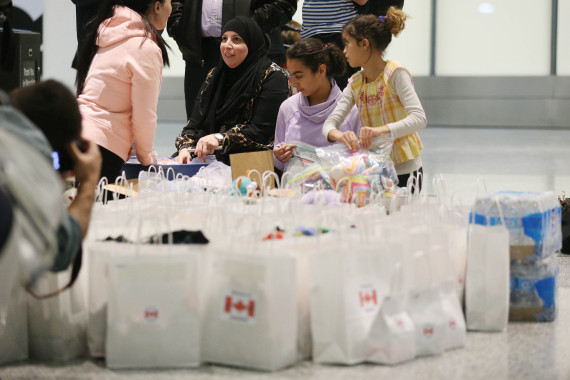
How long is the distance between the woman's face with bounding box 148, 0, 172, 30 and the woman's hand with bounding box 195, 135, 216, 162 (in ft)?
1.88

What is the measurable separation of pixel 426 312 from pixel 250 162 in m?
1.73

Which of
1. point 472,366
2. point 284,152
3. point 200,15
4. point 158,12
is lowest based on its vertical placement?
point 472,366

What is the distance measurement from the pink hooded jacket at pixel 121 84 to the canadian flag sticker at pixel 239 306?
5.62 feet

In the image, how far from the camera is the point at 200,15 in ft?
15.8

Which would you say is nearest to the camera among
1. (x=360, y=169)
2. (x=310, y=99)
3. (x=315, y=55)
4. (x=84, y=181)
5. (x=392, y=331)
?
(x=84, y=181)

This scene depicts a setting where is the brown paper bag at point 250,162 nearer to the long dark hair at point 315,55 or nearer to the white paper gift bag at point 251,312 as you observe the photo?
the long dark hair at point 315,55

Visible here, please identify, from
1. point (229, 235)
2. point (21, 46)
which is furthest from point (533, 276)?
point (21, 46)

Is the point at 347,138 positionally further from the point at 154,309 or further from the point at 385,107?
the point at 154,309

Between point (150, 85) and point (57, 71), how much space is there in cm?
359

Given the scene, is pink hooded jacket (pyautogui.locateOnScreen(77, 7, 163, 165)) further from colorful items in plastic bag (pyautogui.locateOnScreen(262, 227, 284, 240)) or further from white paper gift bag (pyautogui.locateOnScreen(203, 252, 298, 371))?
white paper gift bag (pyautogui.locateOnScreen(203, 252, 298, 371))

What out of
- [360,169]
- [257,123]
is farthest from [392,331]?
[257,123]

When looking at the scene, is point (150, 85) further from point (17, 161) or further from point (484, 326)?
point (17, 161)

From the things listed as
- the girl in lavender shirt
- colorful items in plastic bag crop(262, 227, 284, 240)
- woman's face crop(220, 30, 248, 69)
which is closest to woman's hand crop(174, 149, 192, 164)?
the girl in lavender shirt

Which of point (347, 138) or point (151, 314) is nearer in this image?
point (151, 314)
